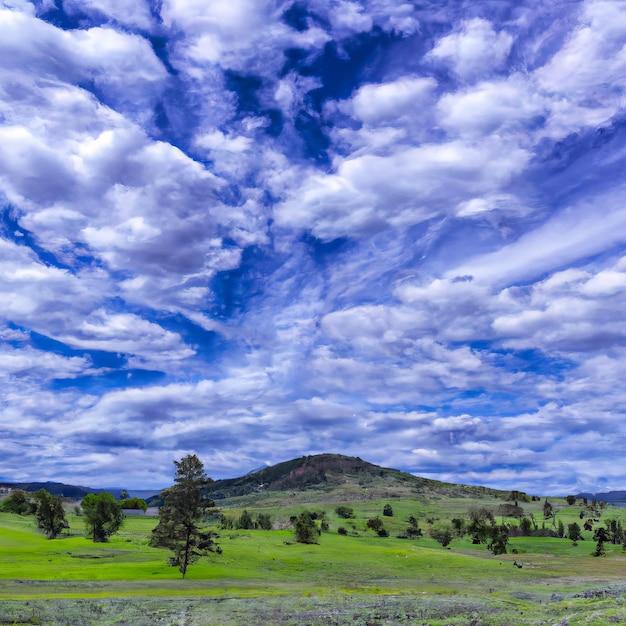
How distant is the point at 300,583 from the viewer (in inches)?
3041

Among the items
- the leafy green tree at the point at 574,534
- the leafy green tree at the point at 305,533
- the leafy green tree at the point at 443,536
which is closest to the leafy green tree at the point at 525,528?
the leafy green tree at the point at 574,534

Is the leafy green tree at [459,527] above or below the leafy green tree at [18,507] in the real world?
below

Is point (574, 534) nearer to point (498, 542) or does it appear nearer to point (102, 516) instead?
point (498, 542)

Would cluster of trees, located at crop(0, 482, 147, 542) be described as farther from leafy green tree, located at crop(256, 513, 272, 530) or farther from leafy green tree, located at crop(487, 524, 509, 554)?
leafy green tree, located at crop(487, 524, 509, 554)

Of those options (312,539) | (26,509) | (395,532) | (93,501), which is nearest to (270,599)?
(312,539)

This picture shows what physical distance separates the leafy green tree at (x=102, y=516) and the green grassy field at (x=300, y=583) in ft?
13.3

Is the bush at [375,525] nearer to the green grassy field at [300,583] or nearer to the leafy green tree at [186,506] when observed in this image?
the green grassy field at [300,583]

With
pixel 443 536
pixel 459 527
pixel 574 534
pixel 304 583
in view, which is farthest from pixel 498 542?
pixel 304 583

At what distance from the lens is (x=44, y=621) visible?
42969mm

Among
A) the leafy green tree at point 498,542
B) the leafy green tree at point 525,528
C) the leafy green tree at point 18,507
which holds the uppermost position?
the leafy green tree at point 18,507

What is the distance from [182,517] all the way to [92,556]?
24207mm

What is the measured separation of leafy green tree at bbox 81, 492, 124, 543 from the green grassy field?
4.06 meters

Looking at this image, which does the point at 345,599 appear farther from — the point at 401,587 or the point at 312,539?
the point at 312,539

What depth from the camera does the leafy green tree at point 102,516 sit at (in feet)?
395
